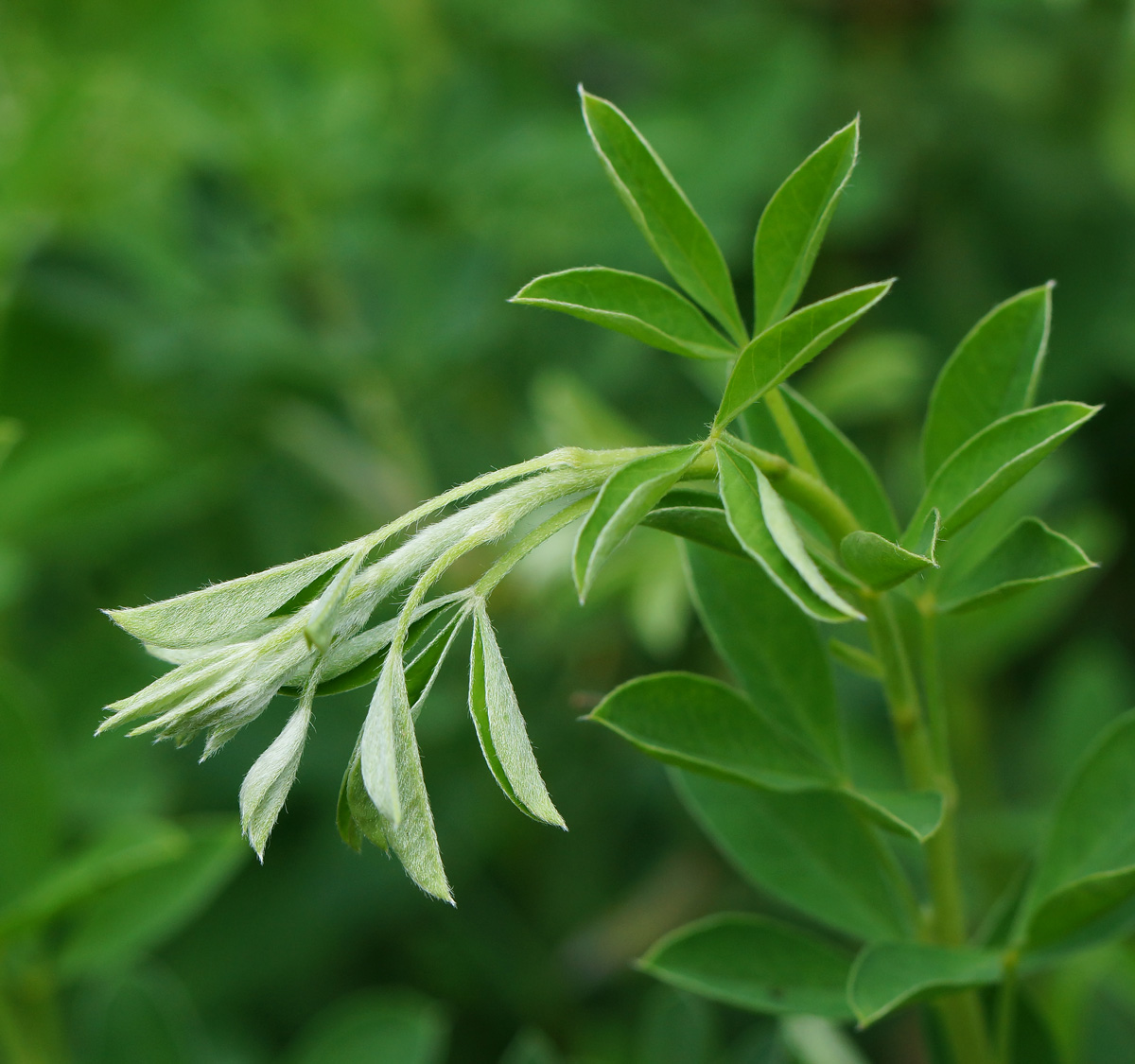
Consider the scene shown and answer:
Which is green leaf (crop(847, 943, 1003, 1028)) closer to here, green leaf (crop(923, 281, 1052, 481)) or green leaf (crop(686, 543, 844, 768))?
green leaf (crop(686, 543, 844, 768))

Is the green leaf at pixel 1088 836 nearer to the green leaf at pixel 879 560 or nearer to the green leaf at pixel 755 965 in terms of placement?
the green leaf at pixel 755 965

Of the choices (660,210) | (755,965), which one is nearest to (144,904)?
(755,965)

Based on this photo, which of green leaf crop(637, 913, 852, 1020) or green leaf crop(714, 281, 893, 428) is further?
green leaf crop(637, 913, 852, 1020)

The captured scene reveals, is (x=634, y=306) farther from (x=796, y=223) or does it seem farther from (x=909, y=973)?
(x=909, y=973)

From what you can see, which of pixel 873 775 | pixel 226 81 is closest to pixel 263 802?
pixel 873 775

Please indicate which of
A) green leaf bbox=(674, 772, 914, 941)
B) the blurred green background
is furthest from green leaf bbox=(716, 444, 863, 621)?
the blurred green background
